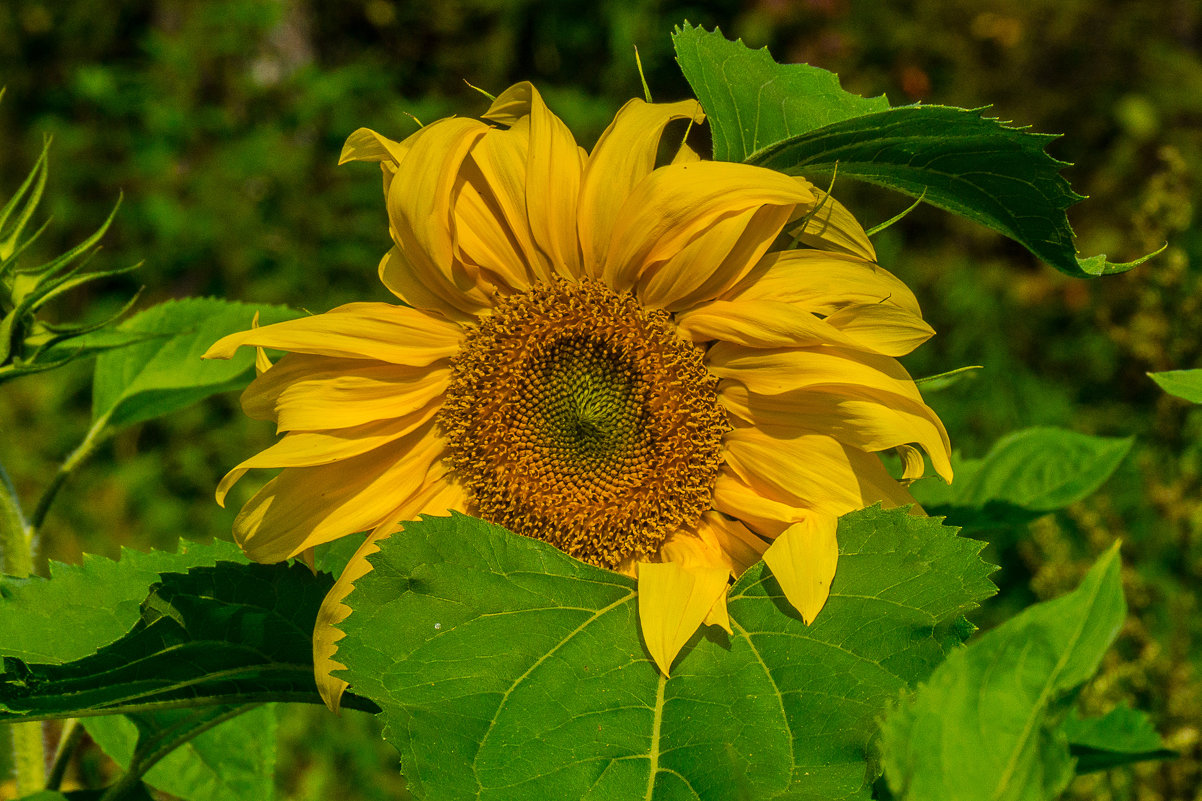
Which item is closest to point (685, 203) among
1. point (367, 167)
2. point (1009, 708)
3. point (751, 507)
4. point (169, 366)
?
point (751, 507)

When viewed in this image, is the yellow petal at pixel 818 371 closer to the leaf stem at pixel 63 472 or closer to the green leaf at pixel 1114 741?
the green leaf at pixel 1114 741

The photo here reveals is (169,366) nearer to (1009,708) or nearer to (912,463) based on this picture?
(912,463)

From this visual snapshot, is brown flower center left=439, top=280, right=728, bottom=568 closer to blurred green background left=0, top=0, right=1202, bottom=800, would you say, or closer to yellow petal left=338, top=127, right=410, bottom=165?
yellow petal left=338, top=127, right=410, bottom=165

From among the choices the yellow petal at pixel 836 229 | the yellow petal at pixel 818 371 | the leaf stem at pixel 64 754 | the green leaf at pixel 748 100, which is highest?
the green leaf at pixel 748 100

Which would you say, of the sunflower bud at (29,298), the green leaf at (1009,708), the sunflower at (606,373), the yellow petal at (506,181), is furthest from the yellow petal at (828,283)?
the sunflower bud at (29,298)

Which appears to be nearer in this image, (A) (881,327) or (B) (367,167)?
(A) (881,327)

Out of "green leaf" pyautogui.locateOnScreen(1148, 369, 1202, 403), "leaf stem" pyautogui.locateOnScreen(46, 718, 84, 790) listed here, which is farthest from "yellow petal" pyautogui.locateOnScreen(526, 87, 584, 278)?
"leaf stem" pyautogui.locateOnScreen(46, 718, 84, 790)

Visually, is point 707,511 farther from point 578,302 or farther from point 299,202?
point 299,202
